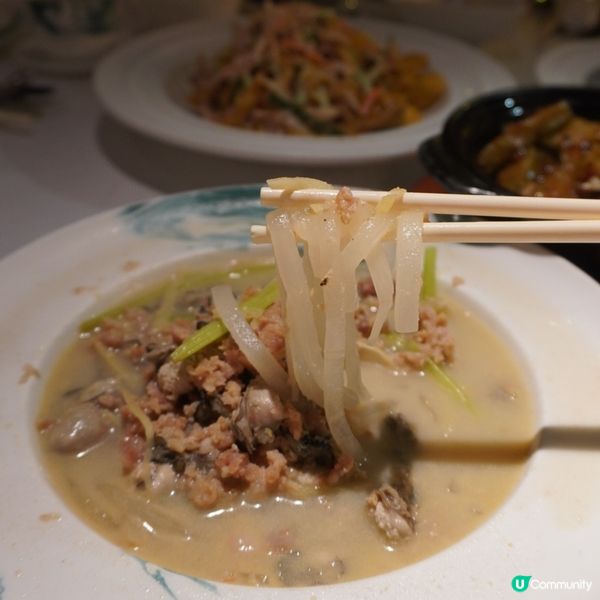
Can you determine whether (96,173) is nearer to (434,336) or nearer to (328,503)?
(434,336)

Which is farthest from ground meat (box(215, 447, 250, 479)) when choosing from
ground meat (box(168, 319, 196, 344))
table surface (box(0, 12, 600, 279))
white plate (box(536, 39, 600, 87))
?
white plate (box(536, 39, 600, 87))

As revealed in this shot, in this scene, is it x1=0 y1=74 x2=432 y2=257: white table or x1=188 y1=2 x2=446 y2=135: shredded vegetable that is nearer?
x1=0 y1=74 x2=432 y2=257: white table

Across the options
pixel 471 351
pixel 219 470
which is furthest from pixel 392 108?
pixel 219 470

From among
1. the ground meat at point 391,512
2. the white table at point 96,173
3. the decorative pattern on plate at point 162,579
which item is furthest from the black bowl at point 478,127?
the decorative pattern on plate at point 162,579

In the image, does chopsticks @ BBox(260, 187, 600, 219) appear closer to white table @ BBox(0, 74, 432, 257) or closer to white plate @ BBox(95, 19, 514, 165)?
white plate @ BBox(95, 19, 514, 165)

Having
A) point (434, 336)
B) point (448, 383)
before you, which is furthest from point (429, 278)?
point (448, 383)

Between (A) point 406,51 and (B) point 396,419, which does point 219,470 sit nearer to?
(B) point 396,419
